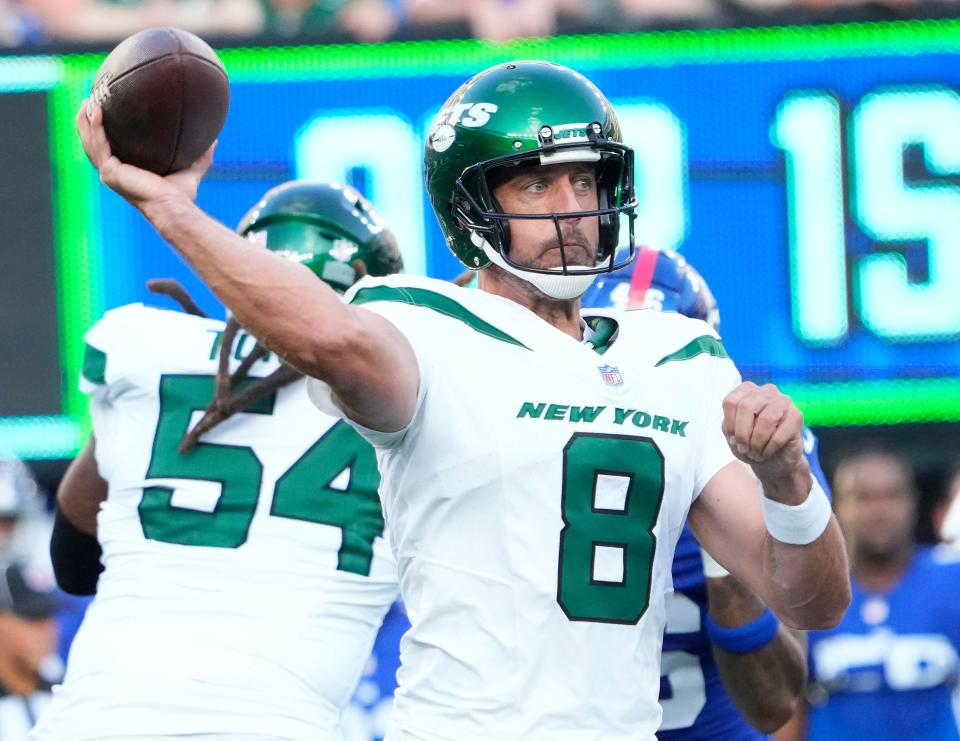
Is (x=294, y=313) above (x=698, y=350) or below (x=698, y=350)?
above

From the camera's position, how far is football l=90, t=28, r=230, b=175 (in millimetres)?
2525

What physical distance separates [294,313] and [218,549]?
3.96 feet

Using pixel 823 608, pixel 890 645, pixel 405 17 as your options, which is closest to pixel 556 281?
pixel 823 608

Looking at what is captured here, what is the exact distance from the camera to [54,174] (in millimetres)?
6043

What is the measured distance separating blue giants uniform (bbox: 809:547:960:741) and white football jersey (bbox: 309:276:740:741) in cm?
319

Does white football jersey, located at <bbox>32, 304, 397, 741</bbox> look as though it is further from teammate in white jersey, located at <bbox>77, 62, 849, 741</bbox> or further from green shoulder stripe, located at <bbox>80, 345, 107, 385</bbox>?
teammate in white jersey, located at <bbox>77, 62, 849, 741</bbox>

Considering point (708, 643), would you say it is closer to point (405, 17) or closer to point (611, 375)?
point (611, 375)

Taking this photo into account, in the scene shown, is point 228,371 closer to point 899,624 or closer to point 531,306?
point 531,306

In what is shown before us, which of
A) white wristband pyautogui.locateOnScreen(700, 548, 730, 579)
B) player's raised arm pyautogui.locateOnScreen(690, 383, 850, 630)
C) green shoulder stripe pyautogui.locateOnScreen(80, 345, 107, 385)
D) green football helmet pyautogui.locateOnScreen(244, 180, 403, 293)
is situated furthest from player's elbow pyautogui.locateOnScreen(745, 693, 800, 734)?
green shoulder stripe pyautogui.locateOnScreen(80, 345, 107, 385)

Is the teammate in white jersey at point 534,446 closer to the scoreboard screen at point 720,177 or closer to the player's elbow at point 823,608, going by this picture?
the player's elbow at point 823,608

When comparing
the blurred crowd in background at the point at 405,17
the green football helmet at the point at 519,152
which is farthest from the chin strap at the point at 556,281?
the blurred crowd in background at the point at 405,17

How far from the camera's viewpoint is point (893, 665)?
5621 mm

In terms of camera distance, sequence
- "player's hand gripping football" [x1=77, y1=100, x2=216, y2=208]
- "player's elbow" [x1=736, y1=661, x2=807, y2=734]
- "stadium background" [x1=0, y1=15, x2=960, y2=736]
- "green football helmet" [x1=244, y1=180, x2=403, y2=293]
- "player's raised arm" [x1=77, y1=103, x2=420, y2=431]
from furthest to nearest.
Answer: "stadium background" [x1=0, y1=15, x2=960, y2=736] → "green football helmet" [x1=244, y1=180, x2=403, y2=293] → "player's elbow" [x1=736, y1=661, x2=807, y2=734] → "player's hand gripping football" [x1=77, y1=100, x2=216, y2=208] → "player's raised arm" [x1=77, y1=103, x2=420, y2=431]

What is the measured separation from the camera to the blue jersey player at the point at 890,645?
5.57 m
